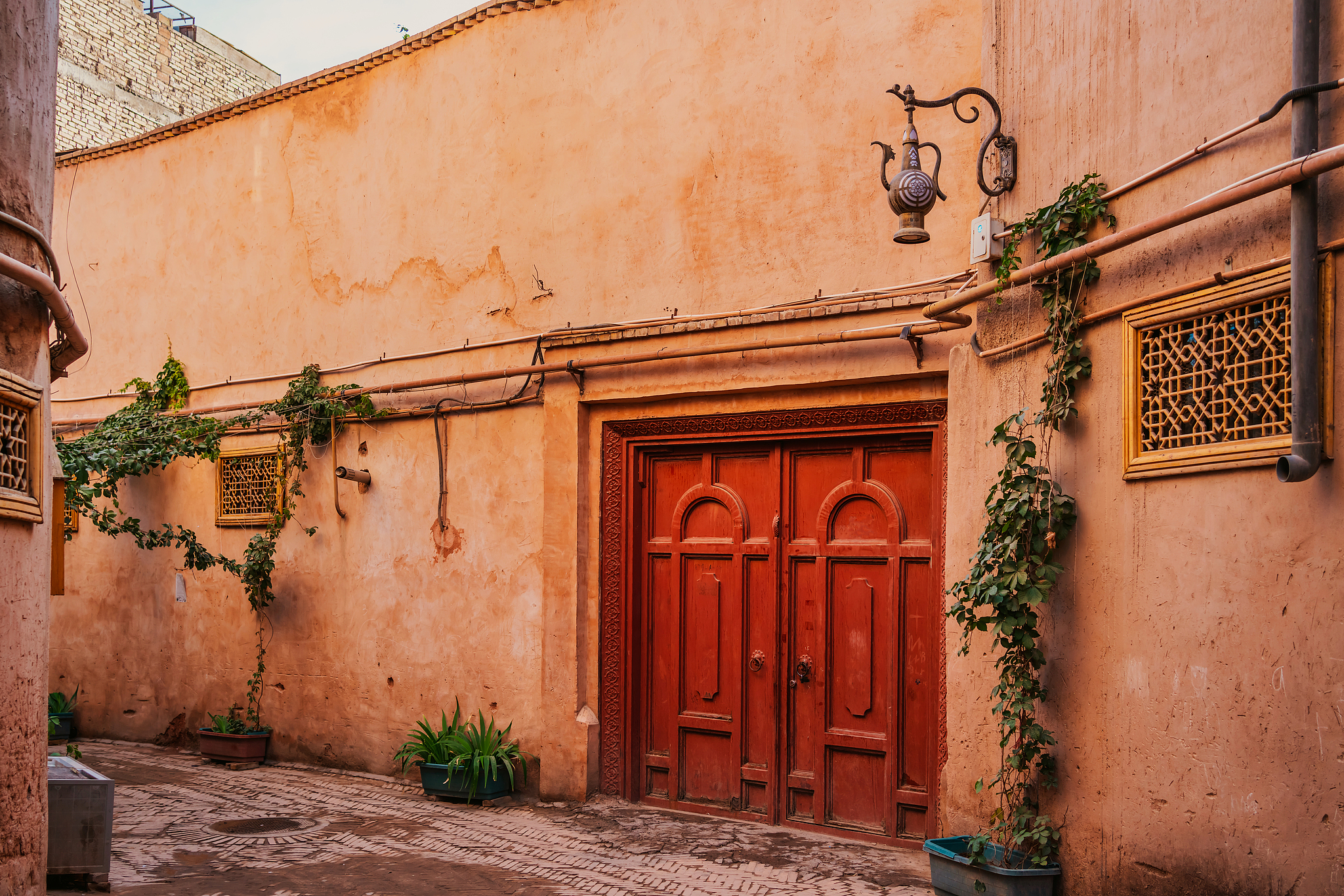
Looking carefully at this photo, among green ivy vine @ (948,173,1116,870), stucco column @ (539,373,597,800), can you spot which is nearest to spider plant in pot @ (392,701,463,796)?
stucco column @ (539,373,597,800)

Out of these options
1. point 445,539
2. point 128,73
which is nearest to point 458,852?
point 445,539

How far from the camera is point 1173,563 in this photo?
14.2ft

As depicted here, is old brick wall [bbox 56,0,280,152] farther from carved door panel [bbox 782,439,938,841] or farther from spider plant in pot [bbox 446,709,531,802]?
carved door panel [bbox 782,439,938,841]

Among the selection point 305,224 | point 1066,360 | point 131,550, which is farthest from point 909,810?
point 131,550

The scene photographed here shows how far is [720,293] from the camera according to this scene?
22.7 ft

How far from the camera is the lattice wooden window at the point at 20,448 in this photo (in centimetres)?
435

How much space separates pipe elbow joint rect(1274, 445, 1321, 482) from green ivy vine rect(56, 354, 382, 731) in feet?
21.6

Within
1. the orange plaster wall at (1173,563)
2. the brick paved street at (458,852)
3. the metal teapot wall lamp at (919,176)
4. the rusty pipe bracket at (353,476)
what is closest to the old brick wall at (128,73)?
the rusty pipe bracket at (353,476)

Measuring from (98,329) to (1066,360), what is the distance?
9.52 metres

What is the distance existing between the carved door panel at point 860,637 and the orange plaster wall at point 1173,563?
2.42ft

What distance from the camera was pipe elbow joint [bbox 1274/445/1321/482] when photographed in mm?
3582

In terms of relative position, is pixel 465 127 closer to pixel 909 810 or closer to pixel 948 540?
pixel 948 540

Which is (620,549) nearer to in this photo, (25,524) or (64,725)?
(25,524)

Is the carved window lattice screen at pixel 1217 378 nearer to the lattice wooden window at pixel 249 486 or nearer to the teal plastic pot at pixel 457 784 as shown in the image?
the teal plastic pot at pixel 457 784
